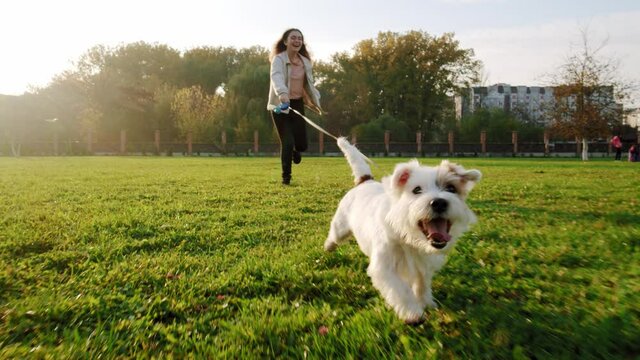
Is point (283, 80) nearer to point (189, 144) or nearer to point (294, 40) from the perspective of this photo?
point (294, 40)

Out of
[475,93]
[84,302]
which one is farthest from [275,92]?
[475,93]

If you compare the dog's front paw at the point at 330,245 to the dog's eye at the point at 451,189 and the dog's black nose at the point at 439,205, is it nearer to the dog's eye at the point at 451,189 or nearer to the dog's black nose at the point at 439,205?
the dog's eye at the point at 451,189

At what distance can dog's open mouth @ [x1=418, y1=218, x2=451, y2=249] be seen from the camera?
2791mm

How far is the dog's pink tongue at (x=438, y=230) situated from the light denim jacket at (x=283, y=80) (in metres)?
5.99

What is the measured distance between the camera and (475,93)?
60.2m

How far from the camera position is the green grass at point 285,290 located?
2.43 metres

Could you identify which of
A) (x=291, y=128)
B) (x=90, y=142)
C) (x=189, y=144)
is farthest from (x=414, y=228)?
(x=90, y=142)

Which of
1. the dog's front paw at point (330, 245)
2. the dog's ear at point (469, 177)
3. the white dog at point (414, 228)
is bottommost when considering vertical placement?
the dog's front paw at point (330, 245)

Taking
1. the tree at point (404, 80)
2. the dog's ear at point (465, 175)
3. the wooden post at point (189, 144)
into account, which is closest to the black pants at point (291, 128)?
the dog's ear at point (465, 175)

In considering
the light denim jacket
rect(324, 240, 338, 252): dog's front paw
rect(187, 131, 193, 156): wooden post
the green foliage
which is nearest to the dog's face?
rect(324, 240, 338, 252): dog's front paw

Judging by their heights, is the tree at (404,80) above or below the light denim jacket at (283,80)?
above

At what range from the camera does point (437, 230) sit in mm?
2826

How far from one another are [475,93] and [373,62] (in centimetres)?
1426

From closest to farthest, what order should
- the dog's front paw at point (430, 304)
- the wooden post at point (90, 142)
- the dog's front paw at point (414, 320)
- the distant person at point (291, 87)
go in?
the dog's front paw at point (414, 320)
the dog's front paw at point (430, 304)
the distant person at point (291, 87)
the wooden post at point (90, 142)
